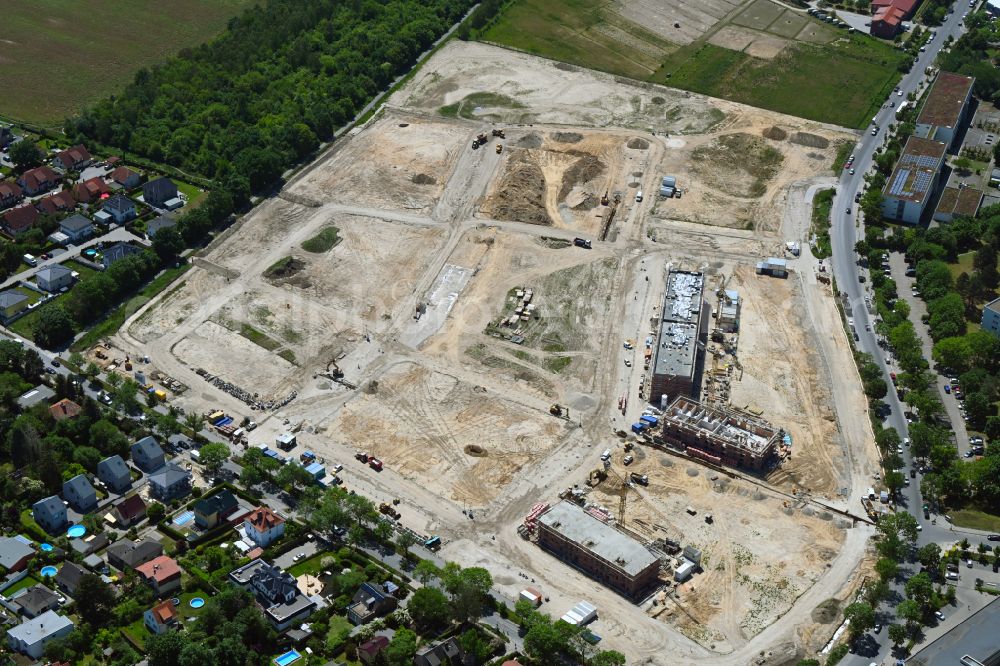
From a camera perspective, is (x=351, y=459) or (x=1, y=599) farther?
(x=351, y=459)

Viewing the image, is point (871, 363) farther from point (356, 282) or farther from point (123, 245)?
point (123, 245)

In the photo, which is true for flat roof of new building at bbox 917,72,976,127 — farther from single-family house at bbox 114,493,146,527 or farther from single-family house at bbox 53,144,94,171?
single-family house at bbox 114,493,146,527

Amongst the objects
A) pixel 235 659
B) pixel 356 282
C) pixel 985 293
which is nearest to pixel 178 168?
pixel 356 282

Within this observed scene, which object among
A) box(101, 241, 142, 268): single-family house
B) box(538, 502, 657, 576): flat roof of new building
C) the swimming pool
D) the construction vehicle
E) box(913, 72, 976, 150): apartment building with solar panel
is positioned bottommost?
the swimming pool

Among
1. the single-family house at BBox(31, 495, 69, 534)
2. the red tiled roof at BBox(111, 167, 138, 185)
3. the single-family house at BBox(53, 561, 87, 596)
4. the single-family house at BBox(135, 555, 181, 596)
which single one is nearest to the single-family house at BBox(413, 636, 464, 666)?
the single-family house at BBox(135, 555, 181, 596)

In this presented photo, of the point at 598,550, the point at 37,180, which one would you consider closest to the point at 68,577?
the point at 598,550

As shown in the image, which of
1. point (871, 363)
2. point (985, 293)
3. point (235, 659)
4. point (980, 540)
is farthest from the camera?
point (985, 293)

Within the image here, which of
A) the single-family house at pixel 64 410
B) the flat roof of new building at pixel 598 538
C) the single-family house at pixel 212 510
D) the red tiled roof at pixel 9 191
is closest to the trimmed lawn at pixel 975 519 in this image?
the flat roof of new building at pixel 598 538

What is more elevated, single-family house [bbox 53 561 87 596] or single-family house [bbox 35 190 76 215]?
single-family house [bbox 35 190 76 215]
